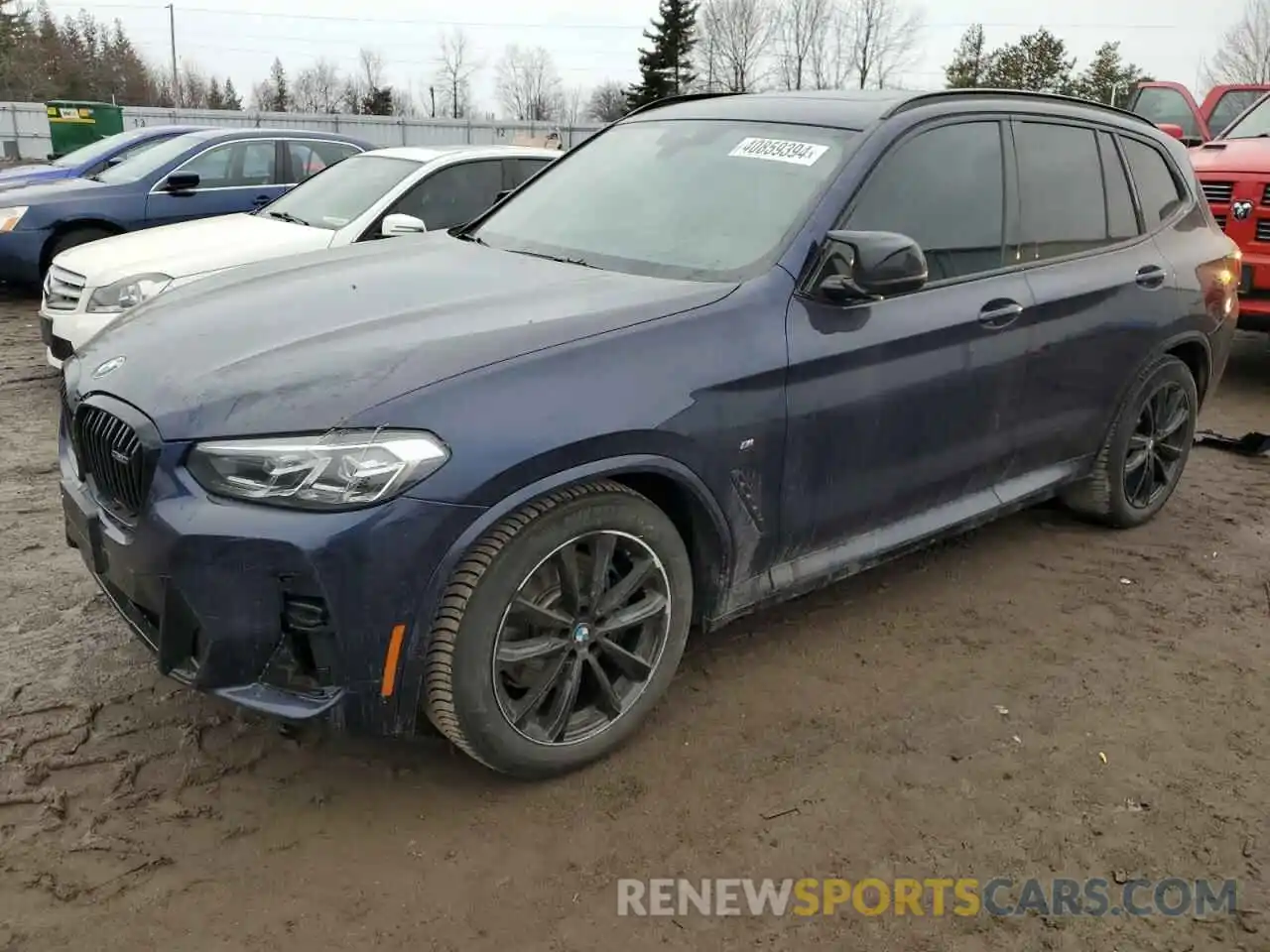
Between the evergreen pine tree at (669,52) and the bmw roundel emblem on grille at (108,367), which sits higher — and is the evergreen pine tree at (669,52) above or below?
above

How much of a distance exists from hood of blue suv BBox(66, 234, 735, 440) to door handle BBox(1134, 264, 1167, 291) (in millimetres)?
2185

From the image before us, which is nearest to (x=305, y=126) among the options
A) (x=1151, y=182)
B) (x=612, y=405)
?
(x=1151, y=182)

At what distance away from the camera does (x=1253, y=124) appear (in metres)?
8.65

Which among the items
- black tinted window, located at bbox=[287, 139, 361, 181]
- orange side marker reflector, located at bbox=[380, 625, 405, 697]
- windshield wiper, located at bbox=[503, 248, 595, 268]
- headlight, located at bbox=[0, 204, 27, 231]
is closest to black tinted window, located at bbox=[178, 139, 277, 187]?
black tinted window, located at bbox=[287, 139, 361, 181]

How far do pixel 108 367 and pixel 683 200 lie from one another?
1.84 meters

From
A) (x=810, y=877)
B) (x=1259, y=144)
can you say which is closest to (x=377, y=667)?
(x=810, y=877)

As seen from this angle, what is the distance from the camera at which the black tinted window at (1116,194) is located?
430 cm

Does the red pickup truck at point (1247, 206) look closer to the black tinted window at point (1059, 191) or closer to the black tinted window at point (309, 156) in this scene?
the black tinted window at point (1059, 191)

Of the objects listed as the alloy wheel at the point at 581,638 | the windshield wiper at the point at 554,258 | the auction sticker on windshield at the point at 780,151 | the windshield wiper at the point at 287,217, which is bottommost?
the alloy wheel at the point at 581,638

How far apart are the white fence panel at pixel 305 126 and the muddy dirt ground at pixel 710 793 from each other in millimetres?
31506

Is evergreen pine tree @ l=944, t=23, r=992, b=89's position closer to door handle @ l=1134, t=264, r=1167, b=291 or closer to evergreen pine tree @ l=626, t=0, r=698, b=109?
evergreen pine tree @ l=626, t=0, r=698, b=109

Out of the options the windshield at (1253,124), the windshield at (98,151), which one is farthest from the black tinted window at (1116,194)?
the windshield at (98,151)

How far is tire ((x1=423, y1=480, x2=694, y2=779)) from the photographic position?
8.32 feet

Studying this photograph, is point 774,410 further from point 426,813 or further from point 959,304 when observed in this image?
point 426,813
